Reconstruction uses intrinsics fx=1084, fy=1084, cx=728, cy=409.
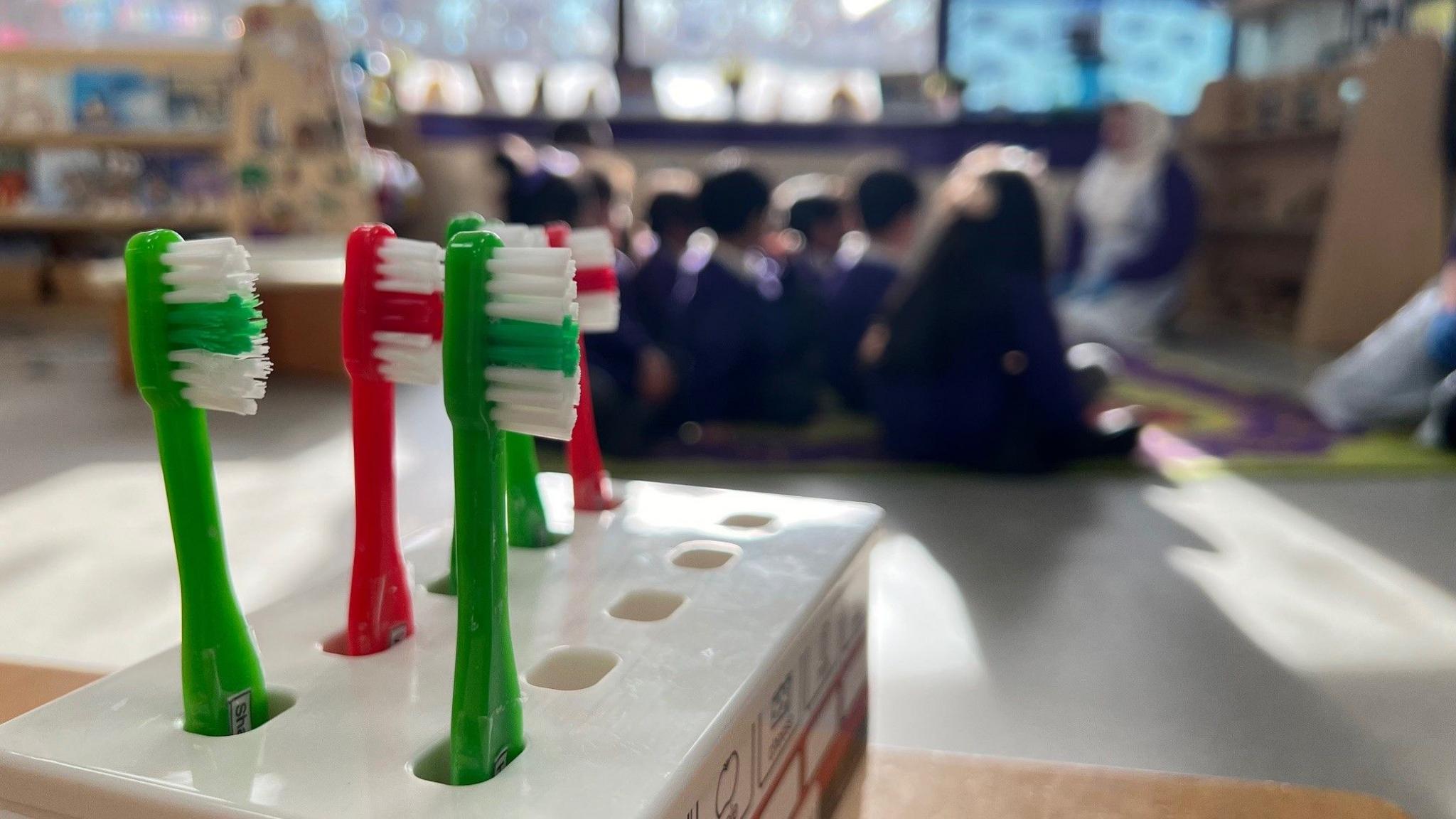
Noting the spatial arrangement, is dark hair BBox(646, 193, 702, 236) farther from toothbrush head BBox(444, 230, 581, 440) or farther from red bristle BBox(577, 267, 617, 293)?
toothbrush head BBox(444, 230, 581, 440)

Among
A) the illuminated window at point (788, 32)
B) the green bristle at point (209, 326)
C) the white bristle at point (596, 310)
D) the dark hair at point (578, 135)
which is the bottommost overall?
the white bristle at point (596, 310)

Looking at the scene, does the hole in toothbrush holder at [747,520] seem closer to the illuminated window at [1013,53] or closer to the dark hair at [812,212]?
the dark hair at [812,212]

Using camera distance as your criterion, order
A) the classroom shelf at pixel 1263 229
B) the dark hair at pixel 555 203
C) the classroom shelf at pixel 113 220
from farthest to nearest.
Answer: the classroom shelf at pixel 113 220
the classroom shelf at pixel 1263 229
the dark hair at pixel 555 203

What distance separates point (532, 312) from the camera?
1.11 ft

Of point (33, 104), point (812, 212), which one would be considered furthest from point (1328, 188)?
point (33, 104)

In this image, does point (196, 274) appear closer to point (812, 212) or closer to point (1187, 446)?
point (1187, 446)

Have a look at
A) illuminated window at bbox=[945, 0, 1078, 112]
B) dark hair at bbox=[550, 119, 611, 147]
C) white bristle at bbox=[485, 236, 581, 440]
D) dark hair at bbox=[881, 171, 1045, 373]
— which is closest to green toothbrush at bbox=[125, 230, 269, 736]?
white bristle at bbox=[485, 236, 581, 440]

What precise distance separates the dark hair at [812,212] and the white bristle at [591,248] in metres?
2.17

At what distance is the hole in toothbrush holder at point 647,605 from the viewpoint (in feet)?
1.71

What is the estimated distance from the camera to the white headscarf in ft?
11.9

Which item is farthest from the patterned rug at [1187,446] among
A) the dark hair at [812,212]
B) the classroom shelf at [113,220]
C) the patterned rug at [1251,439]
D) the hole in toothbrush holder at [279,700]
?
the classroom shelf at [113,220]

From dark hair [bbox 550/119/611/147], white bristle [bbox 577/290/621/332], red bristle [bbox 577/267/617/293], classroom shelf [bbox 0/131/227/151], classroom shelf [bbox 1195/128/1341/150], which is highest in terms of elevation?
classroom shelf [bbox 0/131/227/151]

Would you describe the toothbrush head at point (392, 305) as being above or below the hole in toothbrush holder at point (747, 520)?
above

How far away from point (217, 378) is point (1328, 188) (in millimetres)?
3661
